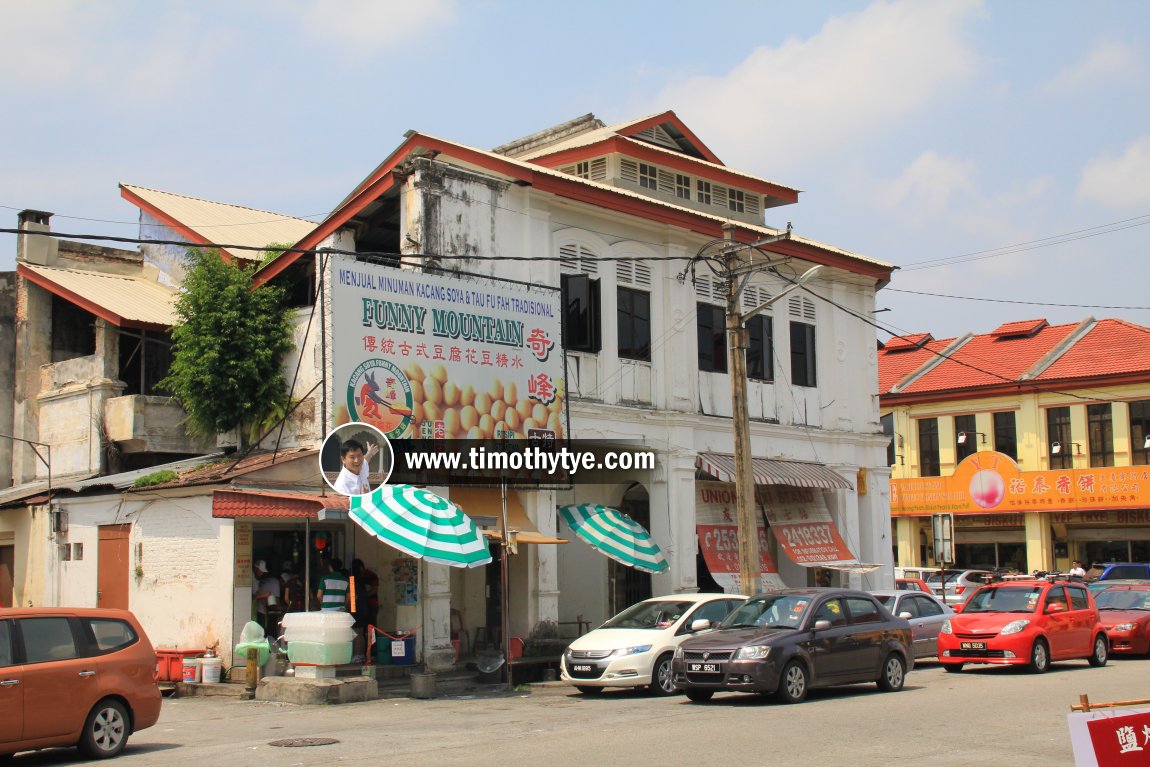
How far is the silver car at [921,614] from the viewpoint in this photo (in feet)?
72.8

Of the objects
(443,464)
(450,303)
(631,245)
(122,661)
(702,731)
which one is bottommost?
(702,731)

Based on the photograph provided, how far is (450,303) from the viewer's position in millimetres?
21188

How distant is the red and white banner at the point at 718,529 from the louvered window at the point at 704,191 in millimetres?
7077

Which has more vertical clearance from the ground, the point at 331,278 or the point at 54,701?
the point at 331,278

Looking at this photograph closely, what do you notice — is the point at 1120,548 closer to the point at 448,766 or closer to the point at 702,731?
the point at 702,731

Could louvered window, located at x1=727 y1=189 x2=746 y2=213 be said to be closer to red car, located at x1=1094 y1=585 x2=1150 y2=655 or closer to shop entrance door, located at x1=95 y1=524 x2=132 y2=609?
red car, located at x1=1094 y1=585 x2=1150 y2=655

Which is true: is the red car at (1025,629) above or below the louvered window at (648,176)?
below

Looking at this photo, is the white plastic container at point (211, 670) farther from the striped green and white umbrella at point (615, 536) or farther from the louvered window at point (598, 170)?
the louvered window at point (598, 170)

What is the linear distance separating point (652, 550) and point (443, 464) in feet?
16.0

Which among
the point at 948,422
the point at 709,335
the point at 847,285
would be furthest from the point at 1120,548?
the point at 709,335

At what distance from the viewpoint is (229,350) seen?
21828 mm

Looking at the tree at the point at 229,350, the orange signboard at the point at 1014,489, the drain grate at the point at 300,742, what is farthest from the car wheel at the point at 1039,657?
the orange signboard at the point at 1014,489

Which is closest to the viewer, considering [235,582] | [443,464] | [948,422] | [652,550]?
[235,582]

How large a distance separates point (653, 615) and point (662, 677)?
125 centimetres
